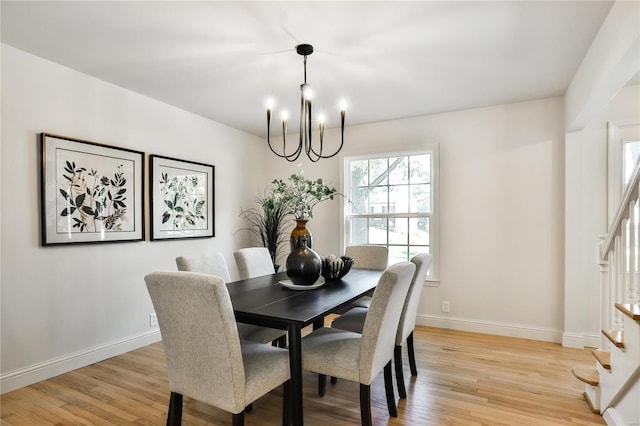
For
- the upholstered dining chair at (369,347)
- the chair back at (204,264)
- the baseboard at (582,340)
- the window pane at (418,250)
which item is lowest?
the baseboard at (582,340)

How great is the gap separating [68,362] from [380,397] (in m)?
2.47

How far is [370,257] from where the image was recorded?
349 cm

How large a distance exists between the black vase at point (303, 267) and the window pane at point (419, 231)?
1999 mm

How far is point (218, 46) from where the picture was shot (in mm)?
2441

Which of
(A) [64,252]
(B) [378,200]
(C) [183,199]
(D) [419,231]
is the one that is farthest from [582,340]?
(A) [64,252]

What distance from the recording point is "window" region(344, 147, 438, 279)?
4.04m

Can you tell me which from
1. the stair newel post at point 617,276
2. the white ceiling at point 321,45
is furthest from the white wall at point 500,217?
the stair newel post at point 617,276

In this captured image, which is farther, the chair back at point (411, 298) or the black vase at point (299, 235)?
the black vase at point (299, 235)

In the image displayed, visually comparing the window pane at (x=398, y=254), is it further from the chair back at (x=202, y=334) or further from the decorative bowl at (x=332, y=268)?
the chair back at (x=202, y=334)

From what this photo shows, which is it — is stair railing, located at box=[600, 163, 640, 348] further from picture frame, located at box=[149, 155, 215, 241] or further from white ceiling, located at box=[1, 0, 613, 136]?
picture frame, located at box=[149, 155, 215, 241]

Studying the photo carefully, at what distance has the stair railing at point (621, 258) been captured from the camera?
6.38 feet

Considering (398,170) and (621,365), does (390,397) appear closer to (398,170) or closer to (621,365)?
(621,365)

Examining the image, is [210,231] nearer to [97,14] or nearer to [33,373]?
[33,373]

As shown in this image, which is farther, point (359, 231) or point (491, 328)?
point (359, 231)
